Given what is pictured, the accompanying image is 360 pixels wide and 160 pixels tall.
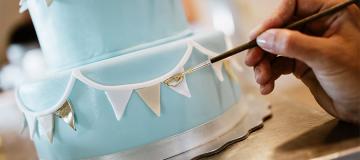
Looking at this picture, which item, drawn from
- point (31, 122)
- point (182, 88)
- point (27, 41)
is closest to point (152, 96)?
point (182, 88)

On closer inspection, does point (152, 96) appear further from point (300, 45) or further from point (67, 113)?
point (300, 45)

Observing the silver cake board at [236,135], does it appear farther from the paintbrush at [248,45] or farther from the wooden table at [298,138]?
the paintbrush at [248,45]

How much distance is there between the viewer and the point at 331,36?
65 cm

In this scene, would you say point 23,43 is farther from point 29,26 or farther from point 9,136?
point 9,136

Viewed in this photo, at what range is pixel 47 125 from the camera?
2.64 feet

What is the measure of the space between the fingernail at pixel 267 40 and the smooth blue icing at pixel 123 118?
0.61 ft

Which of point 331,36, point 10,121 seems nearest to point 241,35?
point 10,121

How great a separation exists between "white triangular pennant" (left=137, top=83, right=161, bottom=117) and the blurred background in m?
0.69

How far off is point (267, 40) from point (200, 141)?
267 mm

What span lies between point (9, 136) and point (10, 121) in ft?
0.21

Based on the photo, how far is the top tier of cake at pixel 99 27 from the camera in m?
0.82

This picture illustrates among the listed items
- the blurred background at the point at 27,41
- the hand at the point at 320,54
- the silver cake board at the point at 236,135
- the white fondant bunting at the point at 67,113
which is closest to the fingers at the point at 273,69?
the hand at the point at 320,54

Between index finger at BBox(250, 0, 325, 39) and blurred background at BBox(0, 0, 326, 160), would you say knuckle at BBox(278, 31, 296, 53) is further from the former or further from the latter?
blurred background at BBox(0, 0, 326, 160)

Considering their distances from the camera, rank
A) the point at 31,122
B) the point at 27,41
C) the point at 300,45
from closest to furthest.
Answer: the point at 300,45, the point at 31,122, the point at 27,41
